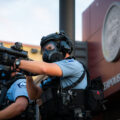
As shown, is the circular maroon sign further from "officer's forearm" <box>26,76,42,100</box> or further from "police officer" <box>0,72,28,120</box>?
"officer's forearm" <box>26,76,42,100</box>

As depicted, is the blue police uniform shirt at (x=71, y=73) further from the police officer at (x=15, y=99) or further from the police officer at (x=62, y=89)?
the police officer at (x=15, y=99)

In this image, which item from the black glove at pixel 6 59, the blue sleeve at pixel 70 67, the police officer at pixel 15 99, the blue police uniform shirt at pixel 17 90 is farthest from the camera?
the blue police uniform shirt at pixel 17 90

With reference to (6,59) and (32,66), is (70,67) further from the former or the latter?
(6,59)

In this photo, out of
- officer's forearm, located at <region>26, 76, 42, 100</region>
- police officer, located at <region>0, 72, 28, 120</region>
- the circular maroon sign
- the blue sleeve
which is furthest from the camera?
the circular maroon sign

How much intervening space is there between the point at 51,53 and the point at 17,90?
3.02 feet

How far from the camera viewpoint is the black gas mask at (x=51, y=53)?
3422mm

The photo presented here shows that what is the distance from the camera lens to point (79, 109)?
3215mm

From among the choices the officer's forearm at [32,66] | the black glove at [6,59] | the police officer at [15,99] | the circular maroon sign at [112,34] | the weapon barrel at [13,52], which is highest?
the circular maroon sign at [112,34]

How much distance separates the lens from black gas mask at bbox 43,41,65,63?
3422 mm

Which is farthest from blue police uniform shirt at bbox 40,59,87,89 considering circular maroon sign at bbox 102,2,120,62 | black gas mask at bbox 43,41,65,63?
circular maroon sign at bbox 102,2,120,62

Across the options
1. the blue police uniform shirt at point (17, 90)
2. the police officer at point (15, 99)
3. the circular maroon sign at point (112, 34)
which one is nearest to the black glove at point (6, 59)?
the police officer at point (15, 99)

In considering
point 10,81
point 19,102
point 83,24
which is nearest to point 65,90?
point 19,102

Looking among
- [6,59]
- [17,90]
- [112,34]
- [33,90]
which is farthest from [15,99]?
[112,34]

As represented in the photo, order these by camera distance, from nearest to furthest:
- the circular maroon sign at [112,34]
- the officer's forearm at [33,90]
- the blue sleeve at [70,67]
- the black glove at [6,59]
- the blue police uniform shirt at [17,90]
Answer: the black glove at [6,59] < the blue sleeve at [70,67] < the officer's forearm at [33,90] < the blue police uniform shirt at [17,90] < the circular maroon sign at [112,34]
